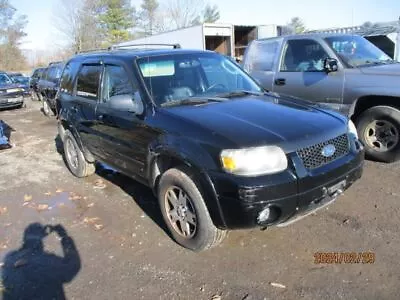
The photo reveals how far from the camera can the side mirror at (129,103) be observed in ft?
13.6

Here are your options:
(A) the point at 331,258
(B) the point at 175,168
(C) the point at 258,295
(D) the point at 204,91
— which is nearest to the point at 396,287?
(A) the point at 331,258

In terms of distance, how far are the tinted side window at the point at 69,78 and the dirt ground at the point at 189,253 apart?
1612 millimetres

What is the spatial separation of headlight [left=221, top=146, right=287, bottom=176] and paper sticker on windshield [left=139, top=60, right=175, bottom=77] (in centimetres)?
153

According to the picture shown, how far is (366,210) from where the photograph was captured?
443 cm

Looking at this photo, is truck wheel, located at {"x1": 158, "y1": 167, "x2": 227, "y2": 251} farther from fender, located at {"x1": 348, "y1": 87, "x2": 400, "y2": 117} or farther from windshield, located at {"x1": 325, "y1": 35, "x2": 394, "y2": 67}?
windshield, located at {"x1": 325, "y1": 35, "x2": 394, "y2": 67}

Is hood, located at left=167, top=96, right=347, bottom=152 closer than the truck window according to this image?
Yes

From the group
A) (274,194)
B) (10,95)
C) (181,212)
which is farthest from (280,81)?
(10,95)

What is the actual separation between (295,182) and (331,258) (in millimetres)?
861

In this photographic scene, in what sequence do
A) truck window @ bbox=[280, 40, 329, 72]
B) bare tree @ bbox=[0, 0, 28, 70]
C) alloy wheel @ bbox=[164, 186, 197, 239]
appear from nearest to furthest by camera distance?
alloy wheel @ bbox=[164, 186, 197, 239], truck window @ bbox=[280, 40, 329, 72], bare tree @ bbox=[0, 0, 28, 70]

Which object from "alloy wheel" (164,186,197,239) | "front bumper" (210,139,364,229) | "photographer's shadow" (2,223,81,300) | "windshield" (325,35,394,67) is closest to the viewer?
"front bumper" (210,139,364,229)

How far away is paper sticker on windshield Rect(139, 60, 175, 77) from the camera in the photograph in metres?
4.32

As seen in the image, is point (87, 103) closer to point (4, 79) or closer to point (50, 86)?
point (50, 86)

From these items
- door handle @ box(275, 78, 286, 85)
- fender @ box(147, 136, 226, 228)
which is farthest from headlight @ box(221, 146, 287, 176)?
door handle @ box(275, 78, 286, 85)

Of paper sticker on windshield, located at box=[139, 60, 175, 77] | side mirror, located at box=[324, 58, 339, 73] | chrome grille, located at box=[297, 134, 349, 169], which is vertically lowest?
chrome grille, located at box=[297, 134, 349, 169]
